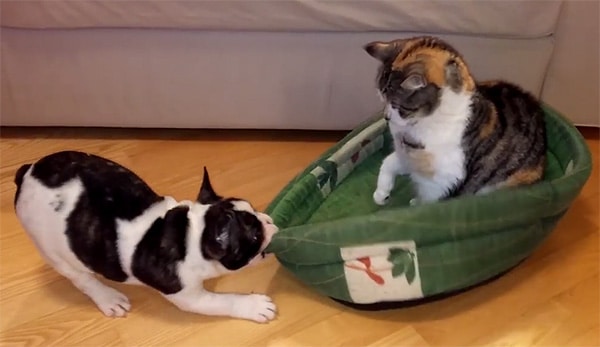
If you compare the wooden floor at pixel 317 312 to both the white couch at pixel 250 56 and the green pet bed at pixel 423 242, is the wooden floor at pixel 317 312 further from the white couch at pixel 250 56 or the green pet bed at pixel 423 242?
the white couch at pixel 250 56

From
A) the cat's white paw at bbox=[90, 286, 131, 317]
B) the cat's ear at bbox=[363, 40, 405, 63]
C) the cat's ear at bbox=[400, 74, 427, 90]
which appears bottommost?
the cat's white paw at bbox=[90, 286, 131, 317]

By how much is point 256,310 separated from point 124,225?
1.05ft

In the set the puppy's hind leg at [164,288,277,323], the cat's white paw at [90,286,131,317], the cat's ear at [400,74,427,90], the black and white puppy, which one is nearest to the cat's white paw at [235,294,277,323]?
the puppy's hind leg at [164,288,277,323]

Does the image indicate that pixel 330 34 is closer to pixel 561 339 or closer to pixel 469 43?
pixel 469 43

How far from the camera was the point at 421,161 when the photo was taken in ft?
4.90

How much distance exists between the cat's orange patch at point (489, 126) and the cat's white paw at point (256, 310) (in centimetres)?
54

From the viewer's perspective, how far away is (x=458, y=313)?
4.98ft

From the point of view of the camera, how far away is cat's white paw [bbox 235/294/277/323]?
149 centimetres

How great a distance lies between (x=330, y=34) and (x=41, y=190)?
716 millimetres

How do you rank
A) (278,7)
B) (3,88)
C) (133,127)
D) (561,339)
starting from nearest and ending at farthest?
1. (561,339)
2. (278,7)
3. (3,88)
4. (133,127)

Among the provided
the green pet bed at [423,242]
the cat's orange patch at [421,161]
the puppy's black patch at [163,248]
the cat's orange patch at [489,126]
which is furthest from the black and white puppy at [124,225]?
the cat's orange patch at [489,126]

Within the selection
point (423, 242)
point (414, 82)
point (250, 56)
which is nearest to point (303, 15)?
point (250, 56)

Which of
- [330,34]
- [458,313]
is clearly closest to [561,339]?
[458,313]

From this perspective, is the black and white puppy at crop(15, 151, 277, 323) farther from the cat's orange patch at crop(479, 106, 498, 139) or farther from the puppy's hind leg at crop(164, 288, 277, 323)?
the cat's orange patch at crop(479, 106, 498, 139)
